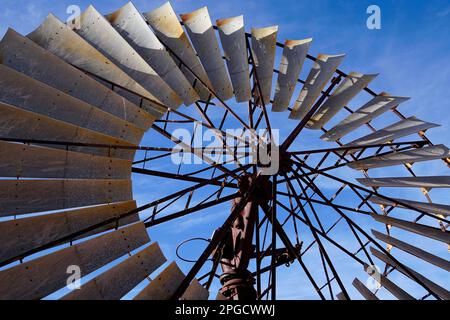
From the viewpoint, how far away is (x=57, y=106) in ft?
25.0

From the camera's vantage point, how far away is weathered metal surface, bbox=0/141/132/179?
6.70 m

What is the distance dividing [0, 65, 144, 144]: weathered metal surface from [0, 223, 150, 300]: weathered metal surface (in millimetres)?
1809

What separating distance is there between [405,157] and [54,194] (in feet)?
25.0

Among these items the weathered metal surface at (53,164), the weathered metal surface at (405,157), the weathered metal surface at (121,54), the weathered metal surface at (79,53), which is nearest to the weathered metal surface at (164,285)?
the weathered metal surface at (53,164)

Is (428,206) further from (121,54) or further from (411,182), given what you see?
(121,54)

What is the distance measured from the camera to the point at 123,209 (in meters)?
7.46

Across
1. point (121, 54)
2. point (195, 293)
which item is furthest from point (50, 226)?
point (121, 54)

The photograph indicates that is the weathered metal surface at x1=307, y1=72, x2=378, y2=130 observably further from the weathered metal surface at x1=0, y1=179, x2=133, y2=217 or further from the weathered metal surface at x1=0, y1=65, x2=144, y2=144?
the weathered metal surface at x1=0, y1=179, x2=133, y2=217

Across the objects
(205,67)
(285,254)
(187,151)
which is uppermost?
(205,67)

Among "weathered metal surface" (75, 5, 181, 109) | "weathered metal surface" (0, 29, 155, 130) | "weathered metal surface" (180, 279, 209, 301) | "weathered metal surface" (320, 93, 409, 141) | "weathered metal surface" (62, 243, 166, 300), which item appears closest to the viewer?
"weathered metal surface" (62, 243, 166, 300)

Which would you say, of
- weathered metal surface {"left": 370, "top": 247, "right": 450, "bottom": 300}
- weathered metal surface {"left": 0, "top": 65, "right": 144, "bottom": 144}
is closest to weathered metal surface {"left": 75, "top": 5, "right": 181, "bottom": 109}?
weathered metal surface {"left": 0, "top": 65, "right": 144, "bottom": 144}

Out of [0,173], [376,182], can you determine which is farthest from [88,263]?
[376,182]
